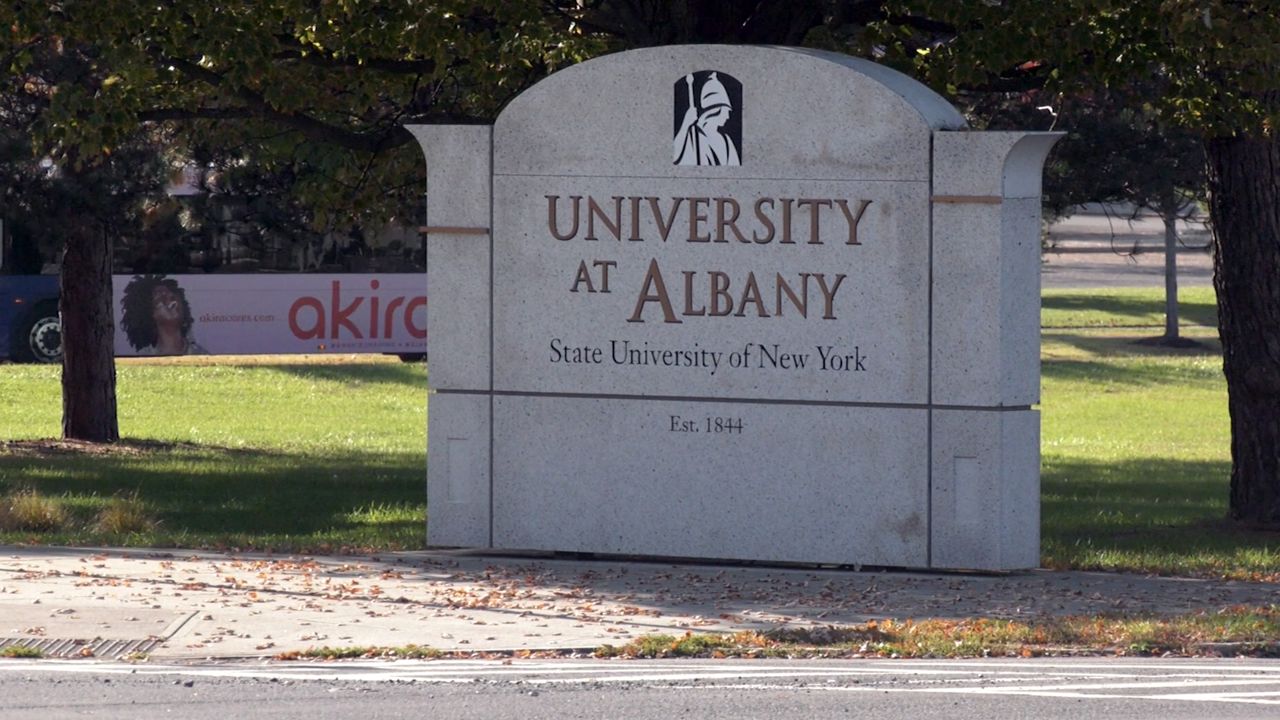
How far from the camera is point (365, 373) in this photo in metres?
33.2

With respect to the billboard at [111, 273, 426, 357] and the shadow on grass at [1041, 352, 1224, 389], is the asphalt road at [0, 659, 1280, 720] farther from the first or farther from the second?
the billboard at [111, 273, 426, 357]

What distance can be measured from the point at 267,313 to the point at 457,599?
79.9ft

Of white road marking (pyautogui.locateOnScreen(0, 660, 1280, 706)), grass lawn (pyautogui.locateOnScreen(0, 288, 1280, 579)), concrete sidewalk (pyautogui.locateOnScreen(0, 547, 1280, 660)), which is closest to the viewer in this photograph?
white road marking (pyautogui.locateOnScreen(0, 660, 1280, 706))

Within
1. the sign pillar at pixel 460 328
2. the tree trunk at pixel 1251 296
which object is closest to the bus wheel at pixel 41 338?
the sign pillar at pixel 460 328

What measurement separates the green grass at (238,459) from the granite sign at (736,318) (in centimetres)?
138

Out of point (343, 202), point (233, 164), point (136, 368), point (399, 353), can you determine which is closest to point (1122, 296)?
point (399, 353)

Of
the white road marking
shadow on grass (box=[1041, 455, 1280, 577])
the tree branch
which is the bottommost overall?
shadow on grass (box=[1041, 455, 1280, 577])

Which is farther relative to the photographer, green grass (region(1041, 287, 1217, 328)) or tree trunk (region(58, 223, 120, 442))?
green grass (region(1041, 287, 1217, 328))

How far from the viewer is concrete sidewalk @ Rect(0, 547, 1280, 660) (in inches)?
352

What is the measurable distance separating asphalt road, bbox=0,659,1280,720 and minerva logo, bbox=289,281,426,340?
25.9 meters

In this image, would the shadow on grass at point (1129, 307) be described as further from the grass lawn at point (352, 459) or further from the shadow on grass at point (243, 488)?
the shadow on grass at point (243, 488)

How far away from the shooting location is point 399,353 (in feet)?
115

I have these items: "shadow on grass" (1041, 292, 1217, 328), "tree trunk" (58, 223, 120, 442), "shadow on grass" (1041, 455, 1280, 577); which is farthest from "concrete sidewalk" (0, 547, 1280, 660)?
"shadow on grass" (1041, 292, 1217, 328)

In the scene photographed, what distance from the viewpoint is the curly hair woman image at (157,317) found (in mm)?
32594
